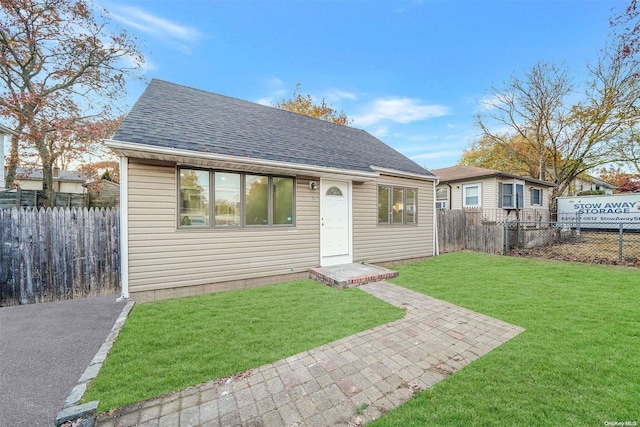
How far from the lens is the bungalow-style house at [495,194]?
14586 mm

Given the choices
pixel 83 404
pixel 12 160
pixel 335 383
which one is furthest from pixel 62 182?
pixel 335 383

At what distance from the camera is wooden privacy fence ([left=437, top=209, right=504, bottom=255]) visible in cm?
1008

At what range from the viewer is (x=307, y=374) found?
262 cm

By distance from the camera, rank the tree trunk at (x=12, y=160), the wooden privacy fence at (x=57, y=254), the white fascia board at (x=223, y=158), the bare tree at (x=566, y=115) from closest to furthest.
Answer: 1. the white fascia board at (x=223, y=158)
2. the wooden privacy fence at (x=57, y=254)
3. the tree trunk at (x=12, y=160)
4. the bare tree at (x=566, y=115)

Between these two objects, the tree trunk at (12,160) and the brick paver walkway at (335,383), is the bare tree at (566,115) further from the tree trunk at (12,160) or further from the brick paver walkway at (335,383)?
the tree trunk at (12,160)

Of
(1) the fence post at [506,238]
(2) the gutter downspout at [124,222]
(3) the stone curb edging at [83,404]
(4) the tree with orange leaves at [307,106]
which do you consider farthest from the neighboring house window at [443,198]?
(3) the stone curb edging at [83,404]

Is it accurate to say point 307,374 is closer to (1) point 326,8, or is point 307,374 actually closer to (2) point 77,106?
(1) point 326,8

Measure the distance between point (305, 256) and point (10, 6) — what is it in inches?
527

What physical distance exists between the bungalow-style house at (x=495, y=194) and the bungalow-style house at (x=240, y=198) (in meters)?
8.20

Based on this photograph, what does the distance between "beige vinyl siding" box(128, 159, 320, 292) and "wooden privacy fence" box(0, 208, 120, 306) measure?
3.30 ft

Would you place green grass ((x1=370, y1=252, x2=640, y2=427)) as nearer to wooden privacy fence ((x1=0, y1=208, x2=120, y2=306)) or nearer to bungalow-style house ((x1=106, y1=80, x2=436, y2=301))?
bungalow-style house ((x1=106, y1=80, x2=436, y2=301))

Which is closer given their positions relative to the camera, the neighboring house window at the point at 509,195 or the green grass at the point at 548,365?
the green grass at the point at 548,365

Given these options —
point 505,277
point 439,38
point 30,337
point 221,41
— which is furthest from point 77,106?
point 505,277

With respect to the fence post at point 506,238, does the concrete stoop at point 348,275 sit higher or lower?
lower
